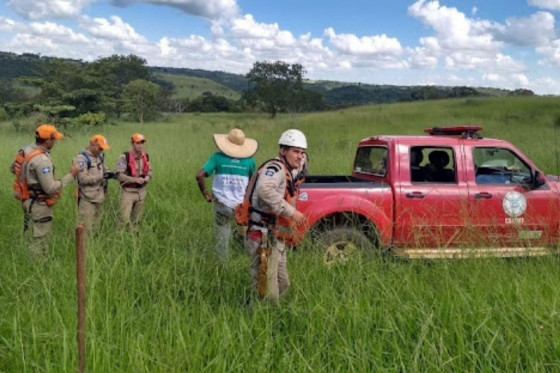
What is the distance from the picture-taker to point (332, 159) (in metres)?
12.1

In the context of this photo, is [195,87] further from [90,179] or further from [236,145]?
[236,145]

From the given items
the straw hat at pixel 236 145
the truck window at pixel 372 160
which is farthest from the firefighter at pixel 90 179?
the truck window at pixel 372 160

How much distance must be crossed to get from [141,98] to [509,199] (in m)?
49.2

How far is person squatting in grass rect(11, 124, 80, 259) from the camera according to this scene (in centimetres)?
521

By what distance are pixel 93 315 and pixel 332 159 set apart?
9325mm

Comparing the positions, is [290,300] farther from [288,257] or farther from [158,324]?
[158,324]

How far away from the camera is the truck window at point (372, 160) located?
6.02 metres

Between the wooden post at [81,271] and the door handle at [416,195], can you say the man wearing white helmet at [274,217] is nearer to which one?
the wooden post at [81,271]

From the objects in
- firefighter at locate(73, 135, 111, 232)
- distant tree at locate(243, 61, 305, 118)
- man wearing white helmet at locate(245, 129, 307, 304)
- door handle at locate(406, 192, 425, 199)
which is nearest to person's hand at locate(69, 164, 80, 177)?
firefighter at locate(73, 135, 111, 232)

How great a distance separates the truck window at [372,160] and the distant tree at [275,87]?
219 ft

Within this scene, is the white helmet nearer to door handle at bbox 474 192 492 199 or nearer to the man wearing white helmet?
the man wearing white helmet

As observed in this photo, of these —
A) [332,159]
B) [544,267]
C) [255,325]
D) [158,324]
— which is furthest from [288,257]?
[332,159]

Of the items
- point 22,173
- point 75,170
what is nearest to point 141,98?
point 75,170

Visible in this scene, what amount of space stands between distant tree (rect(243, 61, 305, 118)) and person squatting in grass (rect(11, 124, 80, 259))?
6820 cm
